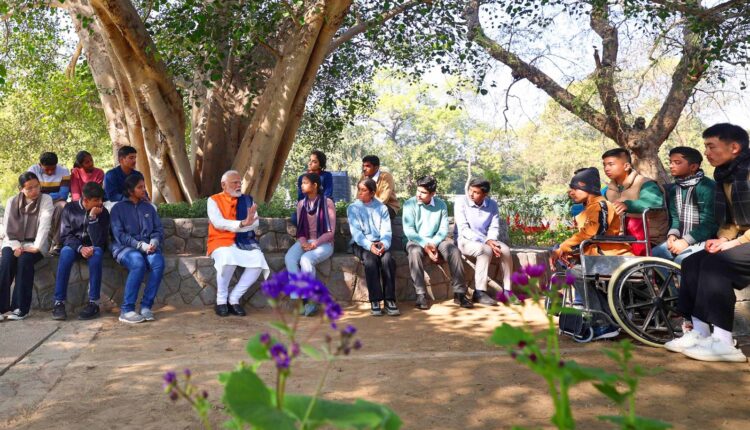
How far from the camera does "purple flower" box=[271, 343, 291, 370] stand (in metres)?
1.48

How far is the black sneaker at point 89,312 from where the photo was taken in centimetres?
614

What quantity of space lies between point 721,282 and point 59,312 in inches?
222

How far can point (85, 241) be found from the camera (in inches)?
256

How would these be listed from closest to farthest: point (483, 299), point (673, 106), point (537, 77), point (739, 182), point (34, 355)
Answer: point (739, 182) → point (34, 355) → point (483, 299) → point (673, 106) → point (537, 77)

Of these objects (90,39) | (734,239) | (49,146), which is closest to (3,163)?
(49,146)

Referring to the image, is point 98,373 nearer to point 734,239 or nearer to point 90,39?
point 734,239

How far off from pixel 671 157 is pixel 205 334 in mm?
4175

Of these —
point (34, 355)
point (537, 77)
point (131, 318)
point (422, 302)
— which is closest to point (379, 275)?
point (422, 302)

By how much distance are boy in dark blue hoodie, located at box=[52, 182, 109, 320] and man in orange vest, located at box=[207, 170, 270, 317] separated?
1.08 metres

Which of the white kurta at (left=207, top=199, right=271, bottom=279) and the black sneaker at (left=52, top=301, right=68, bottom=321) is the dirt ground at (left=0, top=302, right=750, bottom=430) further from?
the white kurta at (left=207, top=199, right=271, bottom=279)

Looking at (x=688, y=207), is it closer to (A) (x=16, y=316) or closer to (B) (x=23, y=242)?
(A) (x=16, y=316)

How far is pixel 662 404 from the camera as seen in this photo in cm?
349

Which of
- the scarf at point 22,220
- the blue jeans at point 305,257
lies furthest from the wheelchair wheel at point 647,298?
the scarf at point 22,220

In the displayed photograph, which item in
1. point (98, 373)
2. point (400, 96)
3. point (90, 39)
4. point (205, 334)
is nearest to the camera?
point (98, 373)
